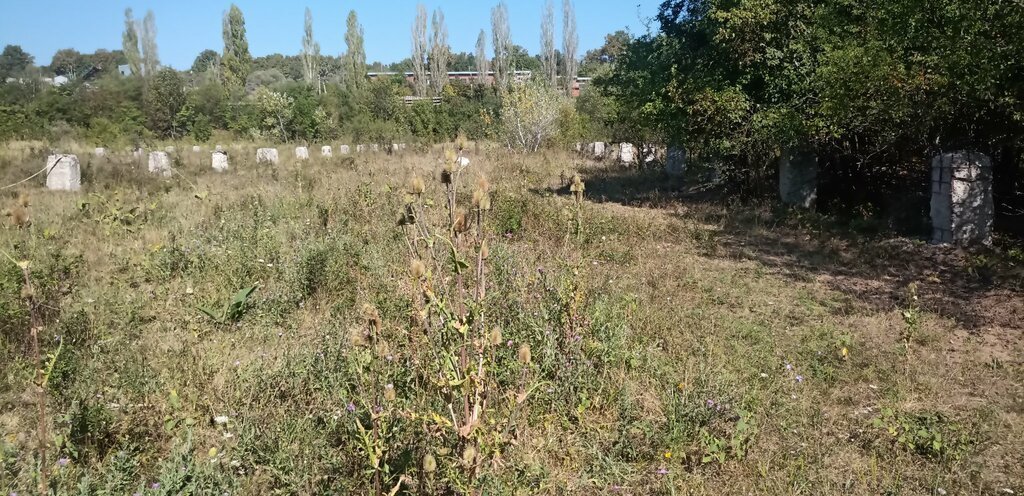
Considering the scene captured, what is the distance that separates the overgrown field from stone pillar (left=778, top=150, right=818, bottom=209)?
2.82 metres

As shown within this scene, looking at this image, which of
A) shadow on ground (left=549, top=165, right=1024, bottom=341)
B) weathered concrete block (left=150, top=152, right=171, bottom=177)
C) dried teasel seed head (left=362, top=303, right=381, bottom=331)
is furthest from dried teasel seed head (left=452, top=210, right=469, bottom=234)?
weathered concrete block (left=150, top=152, right=171, bottom=177)

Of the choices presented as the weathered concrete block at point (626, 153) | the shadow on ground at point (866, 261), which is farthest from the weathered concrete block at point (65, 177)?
the weathered concrete block at point (626, 153)

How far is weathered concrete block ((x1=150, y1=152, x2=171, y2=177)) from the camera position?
1173 centimetres

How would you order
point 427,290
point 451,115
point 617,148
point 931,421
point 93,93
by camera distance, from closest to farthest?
point 427,290 < point 931,421 < point 617,148 < point 93,93 < point 451,115

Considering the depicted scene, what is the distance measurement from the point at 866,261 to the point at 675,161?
880 cm

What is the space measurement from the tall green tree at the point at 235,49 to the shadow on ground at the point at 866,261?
4337 centimetres

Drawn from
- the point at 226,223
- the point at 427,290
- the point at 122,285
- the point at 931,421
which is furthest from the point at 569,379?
the point at 226,223

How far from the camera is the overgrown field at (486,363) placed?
2508mm

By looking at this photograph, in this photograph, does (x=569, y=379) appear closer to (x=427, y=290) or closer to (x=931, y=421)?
(x=427, y=290)

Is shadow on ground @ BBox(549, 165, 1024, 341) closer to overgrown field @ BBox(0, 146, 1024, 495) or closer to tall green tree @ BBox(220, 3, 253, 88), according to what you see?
overgrown field @ BBox(0, 146, 1024, 495)

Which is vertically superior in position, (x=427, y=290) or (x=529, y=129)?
(x=529, y=129)

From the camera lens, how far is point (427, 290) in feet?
6.77

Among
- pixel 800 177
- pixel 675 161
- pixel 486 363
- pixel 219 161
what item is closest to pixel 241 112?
pixel 219 161

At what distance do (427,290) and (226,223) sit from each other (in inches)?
226
